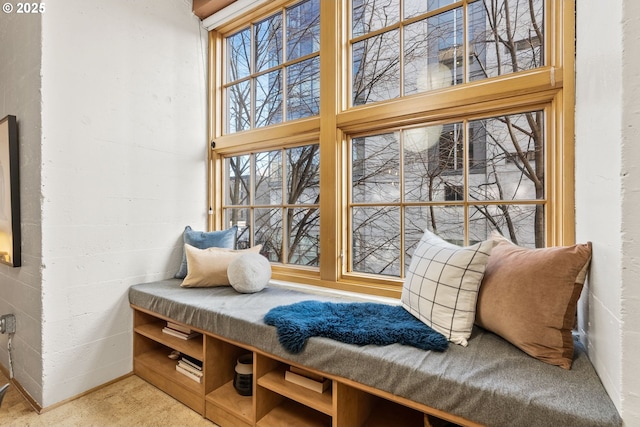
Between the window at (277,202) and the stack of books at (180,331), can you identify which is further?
the window at (277,202)

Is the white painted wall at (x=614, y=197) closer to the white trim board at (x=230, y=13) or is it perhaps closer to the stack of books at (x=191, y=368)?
the stack of books at (x=191, y=368)

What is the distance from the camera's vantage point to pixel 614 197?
0.79m

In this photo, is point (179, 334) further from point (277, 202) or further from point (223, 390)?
point (277, 202)

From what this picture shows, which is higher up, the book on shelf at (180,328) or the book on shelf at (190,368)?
the book on shelf at (180,328)

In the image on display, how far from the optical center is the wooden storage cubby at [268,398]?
1.17m

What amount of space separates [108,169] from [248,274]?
111 centimetres

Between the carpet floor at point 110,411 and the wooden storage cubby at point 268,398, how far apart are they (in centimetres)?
6

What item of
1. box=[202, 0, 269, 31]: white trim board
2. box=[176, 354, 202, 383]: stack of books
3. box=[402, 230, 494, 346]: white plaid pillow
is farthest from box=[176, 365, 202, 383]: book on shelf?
box=[202, 0, 269, 31]: white trim board

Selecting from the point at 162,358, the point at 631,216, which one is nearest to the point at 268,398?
the point at 162,358

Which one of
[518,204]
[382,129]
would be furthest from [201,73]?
[518,204]

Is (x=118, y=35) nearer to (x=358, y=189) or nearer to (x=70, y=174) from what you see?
(x=70, y=174)

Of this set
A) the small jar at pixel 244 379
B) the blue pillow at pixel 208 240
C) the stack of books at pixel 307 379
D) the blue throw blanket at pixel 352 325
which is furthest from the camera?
the blue pillow at pixel 208 240

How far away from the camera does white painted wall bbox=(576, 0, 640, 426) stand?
71cm

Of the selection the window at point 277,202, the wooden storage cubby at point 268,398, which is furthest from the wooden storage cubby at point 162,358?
the window at point 277,202
